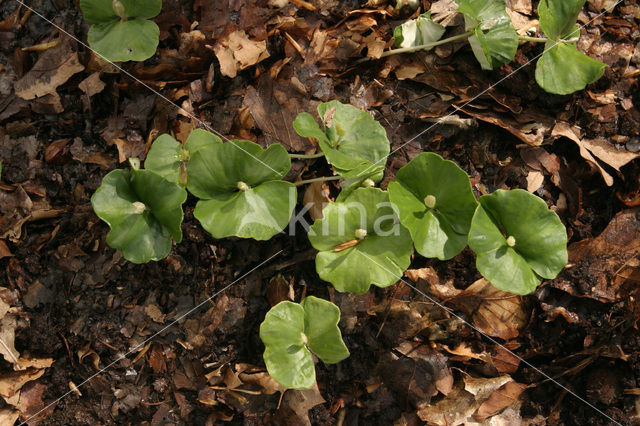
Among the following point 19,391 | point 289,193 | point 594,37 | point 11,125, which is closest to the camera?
point 289,193

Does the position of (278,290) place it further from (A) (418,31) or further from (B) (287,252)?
(A) (418,31)

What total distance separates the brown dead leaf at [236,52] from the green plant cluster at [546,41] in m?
0.59

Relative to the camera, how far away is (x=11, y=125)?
2076 millimetres

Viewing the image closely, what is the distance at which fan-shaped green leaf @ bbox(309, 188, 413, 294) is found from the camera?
181 cm

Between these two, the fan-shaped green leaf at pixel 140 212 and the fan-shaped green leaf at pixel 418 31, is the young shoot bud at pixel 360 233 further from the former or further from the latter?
the fan-shaped green leaf at pixel 418 31

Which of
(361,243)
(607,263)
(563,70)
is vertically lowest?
(607,263)

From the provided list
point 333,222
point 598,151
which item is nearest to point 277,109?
point 333,222

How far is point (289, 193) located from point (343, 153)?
0.28 metres

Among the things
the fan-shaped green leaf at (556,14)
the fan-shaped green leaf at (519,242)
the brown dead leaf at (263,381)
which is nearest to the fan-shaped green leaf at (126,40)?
the brown dead leaf at (263,381)

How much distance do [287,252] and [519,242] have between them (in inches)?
35.3

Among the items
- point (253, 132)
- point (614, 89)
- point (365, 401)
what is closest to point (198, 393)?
point (365, 401)

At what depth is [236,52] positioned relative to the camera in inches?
81.2

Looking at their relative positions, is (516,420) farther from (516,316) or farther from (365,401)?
(365,401)

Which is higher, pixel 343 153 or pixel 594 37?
pixel 594 37
